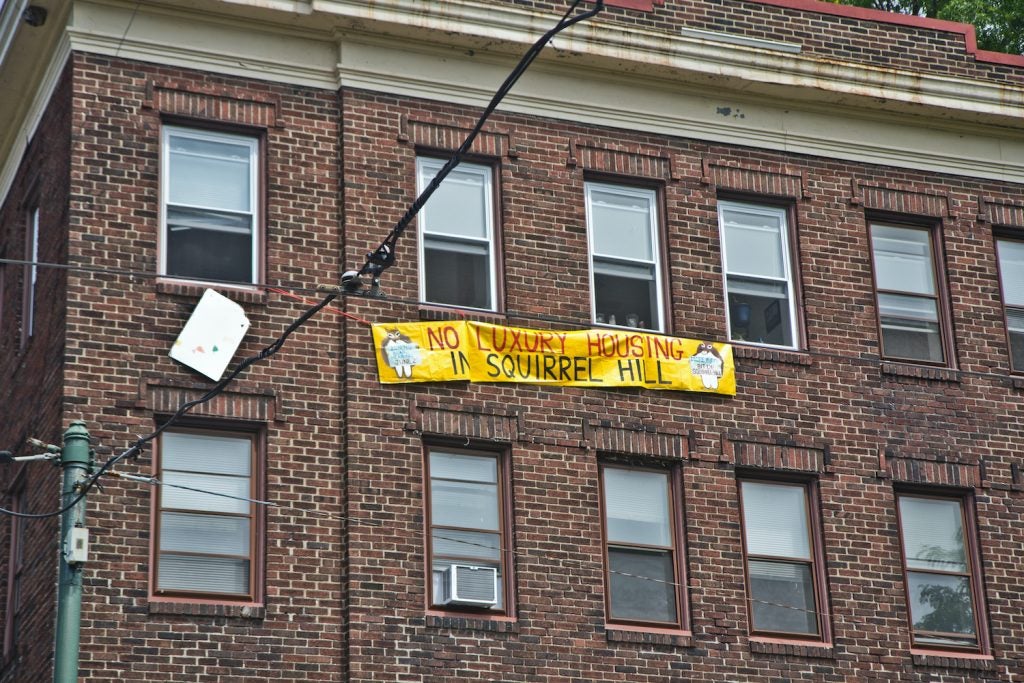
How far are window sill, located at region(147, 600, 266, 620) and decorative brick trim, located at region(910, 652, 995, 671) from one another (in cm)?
722

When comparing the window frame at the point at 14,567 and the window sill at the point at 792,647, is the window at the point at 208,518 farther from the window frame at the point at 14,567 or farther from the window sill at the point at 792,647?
the window sill at the point at 792,647

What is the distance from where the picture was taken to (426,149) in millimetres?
20406

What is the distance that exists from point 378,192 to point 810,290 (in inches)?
203

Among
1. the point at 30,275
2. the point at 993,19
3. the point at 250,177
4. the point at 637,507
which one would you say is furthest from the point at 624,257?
the point at 993,19

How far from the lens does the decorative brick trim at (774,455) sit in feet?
66.5

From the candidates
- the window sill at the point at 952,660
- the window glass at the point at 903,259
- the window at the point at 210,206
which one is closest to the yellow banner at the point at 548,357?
the window at the point at 210,206

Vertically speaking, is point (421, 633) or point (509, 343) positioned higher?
point (509, 343)

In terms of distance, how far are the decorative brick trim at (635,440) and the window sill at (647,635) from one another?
186cm

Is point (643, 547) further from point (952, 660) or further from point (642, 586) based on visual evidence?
point (952, 660)

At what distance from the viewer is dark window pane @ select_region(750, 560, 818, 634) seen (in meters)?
20.0

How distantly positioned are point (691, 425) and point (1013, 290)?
499 centimetres

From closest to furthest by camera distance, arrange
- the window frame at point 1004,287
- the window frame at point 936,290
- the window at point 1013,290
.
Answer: the window frame at point 936,290 < the window frame at point 1004,287 < the window at point 1013,290

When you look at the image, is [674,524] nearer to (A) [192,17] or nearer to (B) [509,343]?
(B) [509,343]

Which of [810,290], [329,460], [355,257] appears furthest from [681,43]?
[329,460]
